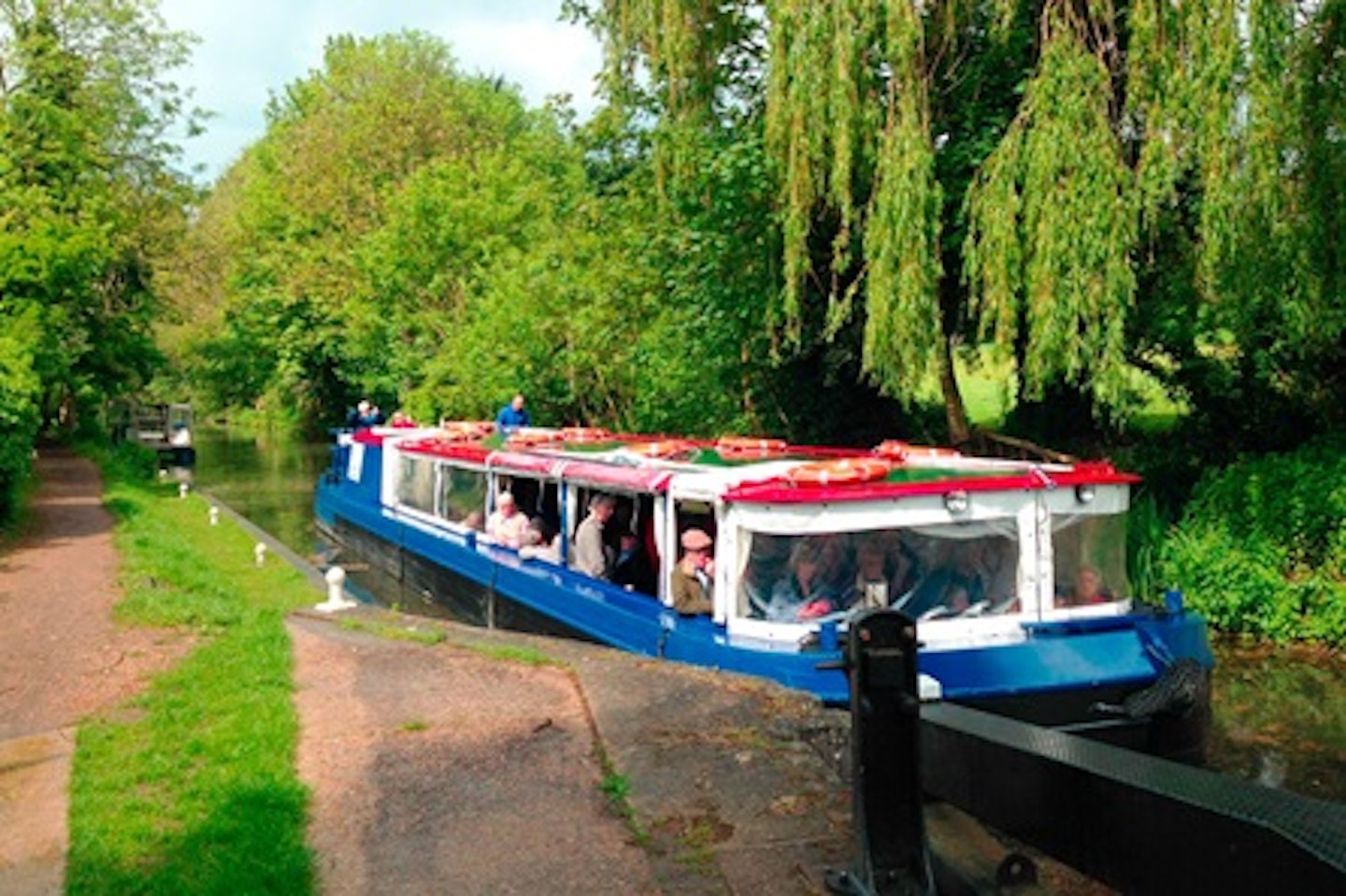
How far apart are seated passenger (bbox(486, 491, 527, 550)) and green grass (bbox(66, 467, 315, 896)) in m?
2.92

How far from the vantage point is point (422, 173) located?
31.8 meters

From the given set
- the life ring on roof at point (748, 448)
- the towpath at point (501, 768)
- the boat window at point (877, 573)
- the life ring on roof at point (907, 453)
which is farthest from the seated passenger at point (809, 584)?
the life ring on roof at point (748, 448)

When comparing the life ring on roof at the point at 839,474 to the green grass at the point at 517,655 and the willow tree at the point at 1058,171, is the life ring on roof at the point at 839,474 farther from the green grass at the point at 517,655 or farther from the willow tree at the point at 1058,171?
the willow tree at the point at 1058,171

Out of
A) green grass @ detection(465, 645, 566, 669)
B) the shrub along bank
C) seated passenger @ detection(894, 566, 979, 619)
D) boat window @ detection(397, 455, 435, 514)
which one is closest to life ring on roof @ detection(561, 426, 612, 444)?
boat window @ detection(397, 455, 435, 514)

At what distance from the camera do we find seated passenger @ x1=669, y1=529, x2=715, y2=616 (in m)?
8.87

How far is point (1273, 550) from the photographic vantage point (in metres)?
12.3

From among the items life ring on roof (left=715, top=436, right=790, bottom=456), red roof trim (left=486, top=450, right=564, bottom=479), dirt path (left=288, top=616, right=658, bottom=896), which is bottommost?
dirt path (left=288, top=616, right=658, bottom=896)

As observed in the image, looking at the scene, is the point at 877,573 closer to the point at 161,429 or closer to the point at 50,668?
the point at 50,668

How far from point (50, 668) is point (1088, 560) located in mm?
7409

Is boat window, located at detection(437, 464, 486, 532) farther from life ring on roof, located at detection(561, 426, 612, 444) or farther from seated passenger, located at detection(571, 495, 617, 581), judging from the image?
seated passenger, located at detection(571, 495, 617, 581)

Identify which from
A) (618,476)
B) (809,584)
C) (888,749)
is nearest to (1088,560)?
(809,584)

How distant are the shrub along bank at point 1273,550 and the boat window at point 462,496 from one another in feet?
24.9

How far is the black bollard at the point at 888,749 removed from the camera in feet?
12.6

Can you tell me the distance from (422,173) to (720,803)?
2873 cm
